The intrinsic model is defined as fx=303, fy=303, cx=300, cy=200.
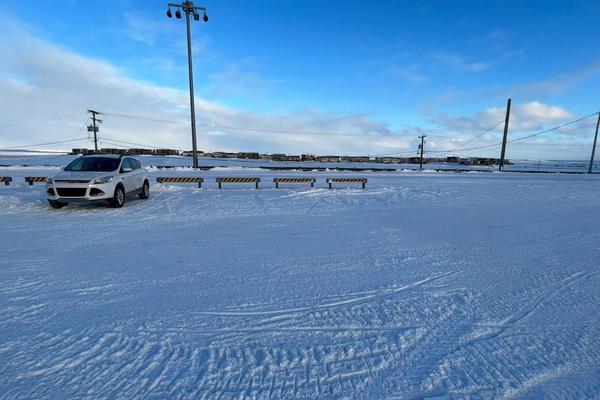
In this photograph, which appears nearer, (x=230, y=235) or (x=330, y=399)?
(x=330, y=399)

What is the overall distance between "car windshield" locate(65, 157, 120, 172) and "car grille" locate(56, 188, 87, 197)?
123 cm

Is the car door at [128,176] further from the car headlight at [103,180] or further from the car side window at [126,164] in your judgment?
the car headlight at [103,180]

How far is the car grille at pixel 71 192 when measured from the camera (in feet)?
28.3

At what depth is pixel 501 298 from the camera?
3580mm

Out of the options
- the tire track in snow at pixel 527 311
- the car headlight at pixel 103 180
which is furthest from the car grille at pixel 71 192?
the tire track in snow at pixel 527 311

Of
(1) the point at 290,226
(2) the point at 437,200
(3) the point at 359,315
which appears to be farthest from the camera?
(2) the point at 437,200

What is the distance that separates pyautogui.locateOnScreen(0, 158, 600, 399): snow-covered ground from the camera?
2.27 meters

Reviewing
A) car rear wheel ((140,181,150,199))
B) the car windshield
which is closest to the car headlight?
the car windshield

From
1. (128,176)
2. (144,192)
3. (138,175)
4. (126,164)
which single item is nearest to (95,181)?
(128,176)

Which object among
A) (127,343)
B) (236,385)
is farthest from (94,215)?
(236,385)

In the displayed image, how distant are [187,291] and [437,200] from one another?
1046 centimetres

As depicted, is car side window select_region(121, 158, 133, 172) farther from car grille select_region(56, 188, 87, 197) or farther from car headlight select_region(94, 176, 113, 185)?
car grille select_region(56, 188, 87, 197)

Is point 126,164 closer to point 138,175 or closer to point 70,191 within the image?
point 138,175

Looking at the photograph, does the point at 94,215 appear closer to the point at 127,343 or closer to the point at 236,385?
the point at 127,343
